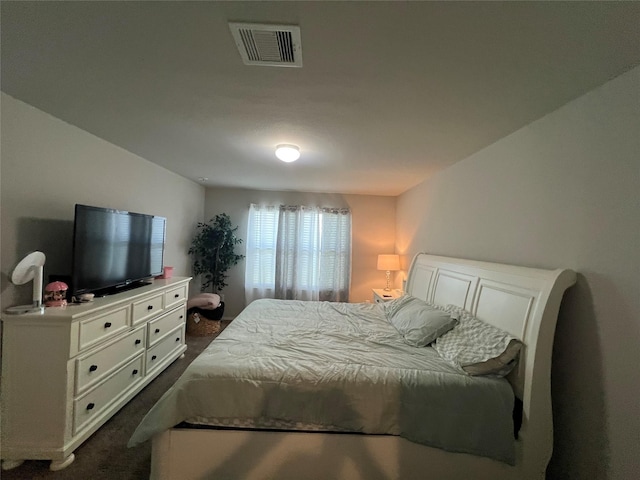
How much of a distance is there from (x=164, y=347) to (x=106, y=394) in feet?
2.83

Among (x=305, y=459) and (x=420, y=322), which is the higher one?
(x=420, y=322)

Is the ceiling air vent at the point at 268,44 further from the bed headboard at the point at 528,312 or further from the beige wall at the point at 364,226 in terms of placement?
the beige wall at the point at 364,226

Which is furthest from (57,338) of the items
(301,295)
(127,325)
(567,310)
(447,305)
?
(301,295)

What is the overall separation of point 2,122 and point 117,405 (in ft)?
6.99

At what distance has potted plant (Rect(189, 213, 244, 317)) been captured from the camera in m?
4.48

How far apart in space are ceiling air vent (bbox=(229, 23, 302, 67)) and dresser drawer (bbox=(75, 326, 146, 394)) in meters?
2.13

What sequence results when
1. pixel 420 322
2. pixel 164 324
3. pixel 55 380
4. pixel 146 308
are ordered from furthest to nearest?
pixel 164 324
pixel 146 308
pixel 420 322
pixel 55 380

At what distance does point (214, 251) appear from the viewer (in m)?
4.50

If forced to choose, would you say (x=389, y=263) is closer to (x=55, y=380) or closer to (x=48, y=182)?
(x=55, y=380)

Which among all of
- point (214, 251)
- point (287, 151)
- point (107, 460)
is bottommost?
point (107, 460)

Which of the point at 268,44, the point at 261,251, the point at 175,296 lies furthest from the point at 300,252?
the point at 268,44

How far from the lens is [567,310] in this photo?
1594mm

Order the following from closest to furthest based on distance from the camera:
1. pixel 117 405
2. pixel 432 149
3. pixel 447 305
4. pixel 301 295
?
pixel 117 405
pixel 447 305
pixel 432 149
pixel 301 295

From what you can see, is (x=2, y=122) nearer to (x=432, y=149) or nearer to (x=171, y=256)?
(x=171, y=256)
